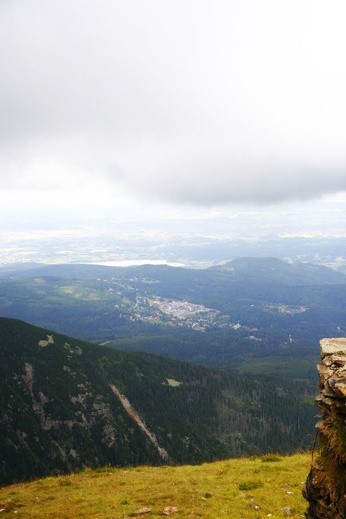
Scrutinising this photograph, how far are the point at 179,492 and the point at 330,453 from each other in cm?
1654

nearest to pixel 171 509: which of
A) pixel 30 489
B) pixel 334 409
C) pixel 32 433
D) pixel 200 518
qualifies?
pixel 200 518

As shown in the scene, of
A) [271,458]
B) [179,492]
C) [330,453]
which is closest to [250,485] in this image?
[179,492]

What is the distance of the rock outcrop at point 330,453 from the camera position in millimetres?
16328

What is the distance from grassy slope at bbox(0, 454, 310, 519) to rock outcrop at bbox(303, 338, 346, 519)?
23.3 feet

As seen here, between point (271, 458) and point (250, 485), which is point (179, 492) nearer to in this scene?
point (250, 485)

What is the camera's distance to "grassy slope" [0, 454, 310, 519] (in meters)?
24.7

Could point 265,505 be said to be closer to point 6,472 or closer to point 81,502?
point 81,502

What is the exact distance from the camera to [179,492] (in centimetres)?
2872

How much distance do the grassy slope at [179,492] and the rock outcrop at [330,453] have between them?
279 inches

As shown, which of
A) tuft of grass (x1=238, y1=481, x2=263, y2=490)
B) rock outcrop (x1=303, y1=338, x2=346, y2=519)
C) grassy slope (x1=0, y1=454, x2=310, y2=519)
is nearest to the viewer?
rock outcrop (x1=303, y1=338, x2=346, y2=519)

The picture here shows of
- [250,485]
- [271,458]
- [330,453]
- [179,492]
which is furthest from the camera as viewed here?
[271,458]

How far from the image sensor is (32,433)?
655ft

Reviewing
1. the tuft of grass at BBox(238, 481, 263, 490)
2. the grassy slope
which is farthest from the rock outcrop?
the tuft of grass at BBox(238, 481, 263, 490)

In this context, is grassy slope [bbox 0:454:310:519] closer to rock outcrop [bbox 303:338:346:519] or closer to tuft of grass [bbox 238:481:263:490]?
tuft of grass [bbox 238:481:263:490]
